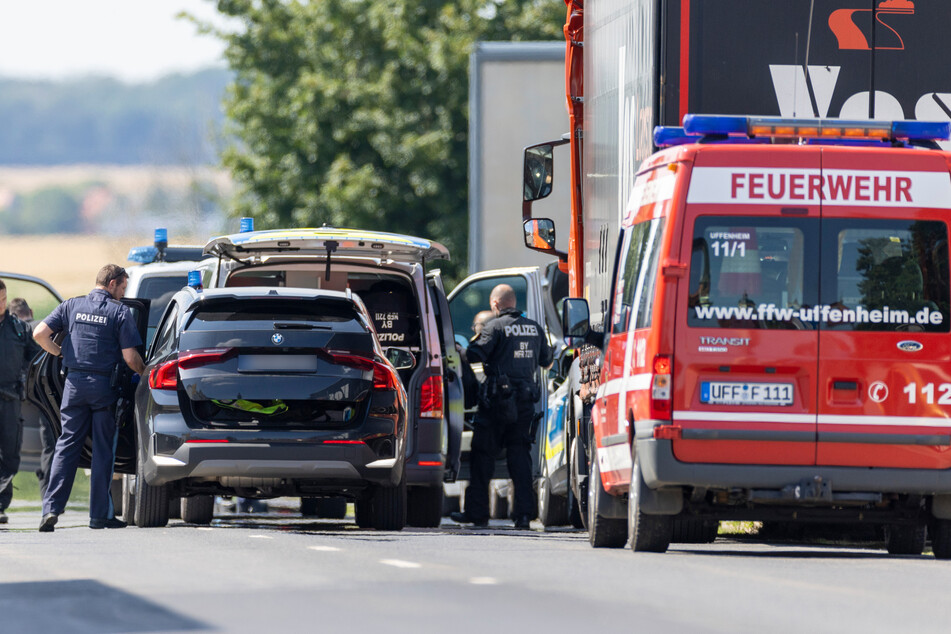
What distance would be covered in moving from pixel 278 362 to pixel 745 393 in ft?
11.2

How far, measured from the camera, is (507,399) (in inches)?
612

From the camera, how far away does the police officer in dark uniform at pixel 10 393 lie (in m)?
15.5

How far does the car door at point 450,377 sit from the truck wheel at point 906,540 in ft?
13.0

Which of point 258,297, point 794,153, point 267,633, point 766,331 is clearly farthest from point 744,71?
point 267,633

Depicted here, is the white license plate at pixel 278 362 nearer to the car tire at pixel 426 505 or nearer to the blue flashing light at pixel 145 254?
the car tire at pixel 426 505

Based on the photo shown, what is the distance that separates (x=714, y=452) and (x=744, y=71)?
2460mm

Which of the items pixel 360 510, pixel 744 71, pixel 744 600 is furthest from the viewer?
pixel 360 510

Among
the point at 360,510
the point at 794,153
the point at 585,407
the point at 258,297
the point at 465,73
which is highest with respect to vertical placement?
the point at 465,73

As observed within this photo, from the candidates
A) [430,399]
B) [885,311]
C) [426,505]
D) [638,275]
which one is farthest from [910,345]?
[426,505]

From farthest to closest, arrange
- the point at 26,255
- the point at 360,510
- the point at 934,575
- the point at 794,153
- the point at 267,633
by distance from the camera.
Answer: the point at 26,255 → the point at 360,510 → the point at 794,153 → the point at 934,575 → the point at 267,633

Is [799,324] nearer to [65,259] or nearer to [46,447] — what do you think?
[46,447]

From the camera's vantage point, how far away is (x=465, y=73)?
3588 centimetres

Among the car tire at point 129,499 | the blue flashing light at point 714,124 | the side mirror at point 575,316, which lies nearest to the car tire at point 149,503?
the car tire at point 129,499

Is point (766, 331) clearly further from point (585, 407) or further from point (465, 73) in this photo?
point (465, 73)
